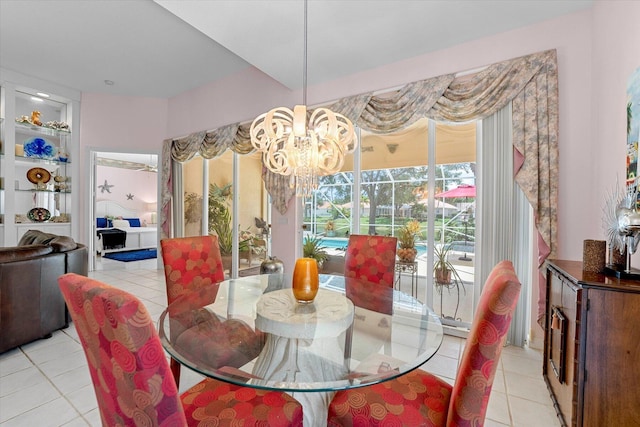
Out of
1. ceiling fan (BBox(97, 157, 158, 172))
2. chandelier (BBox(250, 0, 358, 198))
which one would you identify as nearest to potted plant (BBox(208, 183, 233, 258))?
chandelier (BBox(250, 0, 358, 198))

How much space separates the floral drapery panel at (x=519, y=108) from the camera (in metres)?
2.42

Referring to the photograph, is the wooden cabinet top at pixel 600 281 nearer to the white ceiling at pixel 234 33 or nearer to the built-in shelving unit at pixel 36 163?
the white ceiling at pixel 234 33

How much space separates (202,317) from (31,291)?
6.57 feet

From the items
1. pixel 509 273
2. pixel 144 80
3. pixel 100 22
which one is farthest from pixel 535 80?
pixel 144 80

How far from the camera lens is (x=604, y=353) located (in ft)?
4.36

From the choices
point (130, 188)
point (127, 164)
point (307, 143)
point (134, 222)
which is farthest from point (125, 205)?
point (307, 143)

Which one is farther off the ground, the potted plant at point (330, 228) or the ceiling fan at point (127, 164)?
→ the ceiling fan at point (127, 164)

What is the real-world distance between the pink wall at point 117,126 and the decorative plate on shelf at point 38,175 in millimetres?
443

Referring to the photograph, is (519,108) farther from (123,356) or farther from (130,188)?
(130,188)

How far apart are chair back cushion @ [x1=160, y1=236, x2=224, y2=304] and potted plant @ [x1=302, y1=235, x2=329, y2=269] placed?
169cm

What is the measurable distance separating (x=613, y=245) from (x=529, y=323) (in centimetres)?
131

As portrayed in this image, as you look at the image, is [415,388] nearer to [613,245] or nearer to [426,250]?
[613,245]

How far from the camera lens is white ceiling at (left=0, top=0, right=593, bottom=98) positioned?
2.37 m

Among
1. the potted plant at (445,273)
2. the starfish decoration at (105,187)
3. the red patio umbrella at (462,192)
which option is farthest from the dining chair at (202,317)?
the starfish decoration at (105,187)
